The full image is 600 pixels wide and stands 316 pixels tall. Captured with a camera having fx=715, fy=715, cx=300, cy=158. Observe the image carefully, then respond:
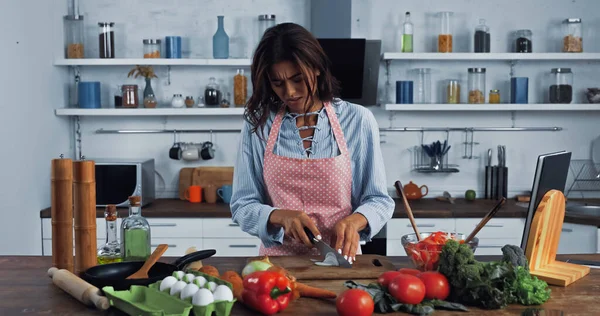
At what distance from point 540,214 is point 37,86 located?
128 inches

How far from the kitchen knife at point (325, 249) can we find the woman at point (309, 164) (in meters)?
0.17

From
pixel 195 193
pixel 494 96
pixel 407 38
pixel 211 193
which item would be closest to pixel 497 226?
pixel 494 96

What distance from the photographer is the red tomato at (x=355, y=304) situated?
5.21 ft

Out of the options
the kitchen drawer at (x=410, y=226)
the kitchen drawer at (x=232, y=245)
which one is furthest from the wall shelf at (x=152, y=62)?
the kitchen drawer at (x=410, y=226)

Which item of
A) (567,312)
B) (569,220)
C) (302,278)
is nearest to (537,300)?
(567,312)

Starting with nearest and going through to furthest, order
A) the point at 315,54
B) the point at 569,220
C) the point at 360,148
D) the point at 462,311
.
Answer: the point at 462,311 < the point at 315,54 < the point at 360,148 < the point at 569,220

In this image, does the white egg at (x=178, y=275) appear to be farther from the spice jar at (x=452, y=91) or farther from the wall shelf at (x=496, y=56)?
the spice jar at (x=452, y=91)

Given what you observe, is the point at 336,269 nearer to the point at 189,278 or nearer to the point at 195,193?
the point at 189,278

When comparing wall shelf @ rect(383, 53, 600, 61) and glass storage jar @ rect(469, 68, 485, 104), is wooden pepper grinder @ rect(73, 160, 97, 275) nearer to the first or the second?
wall shelf @ rect(383, 53, 600, 61)

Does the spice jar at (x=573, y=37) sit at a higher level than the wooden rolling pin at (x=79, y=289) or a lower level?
higher

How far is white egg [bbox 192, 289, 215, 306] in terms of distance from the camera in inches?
62.5

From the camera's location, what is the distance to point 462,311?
1704mm

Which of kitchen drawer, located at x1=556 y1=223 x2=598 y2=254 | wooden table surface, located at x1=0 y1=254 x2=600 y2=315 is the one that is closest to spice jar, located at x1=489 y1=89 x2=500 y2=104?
kitchen drawer, located at x1=556 y1=223 x2=598 y2=254

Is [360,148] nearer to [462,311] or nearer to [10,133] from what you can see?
[462,311]
